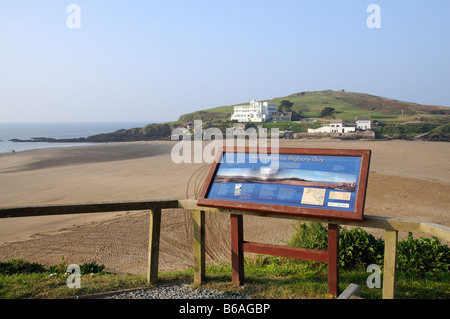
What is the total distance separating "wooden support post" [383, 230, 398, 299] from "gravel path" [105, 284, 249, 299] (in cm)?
140

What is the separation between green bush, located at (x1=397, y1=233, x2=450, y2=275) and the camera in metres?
5.13

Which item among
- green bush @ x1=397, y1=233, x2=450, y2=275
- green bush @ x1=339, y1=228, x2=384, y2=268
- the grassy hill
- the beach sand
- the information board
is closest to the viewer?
the information board

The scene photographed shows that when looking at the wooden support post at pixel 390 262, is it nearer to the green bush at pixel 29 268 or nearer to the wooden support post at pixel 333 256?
the wooden support post at pixel 333 256

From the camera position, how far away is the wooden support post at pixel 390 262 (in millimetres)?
3389

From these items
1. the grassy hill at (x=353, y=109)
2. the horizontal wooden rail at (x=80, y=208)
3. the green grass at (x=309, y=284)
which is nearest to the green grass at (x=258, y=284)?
the green grass at (x=309, y=284)

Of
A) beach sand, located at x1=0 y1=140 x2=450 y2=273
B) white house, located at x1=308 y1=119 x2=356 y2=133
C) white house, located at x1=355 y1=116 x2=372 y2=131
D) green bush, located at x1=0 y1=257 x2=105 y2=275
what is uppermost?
white house, located at x1=355 y1=116 x2=372 y2=131

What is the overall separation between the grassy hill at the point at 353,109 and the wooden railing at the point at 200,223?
243 feet

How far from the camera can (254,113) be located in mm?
80500

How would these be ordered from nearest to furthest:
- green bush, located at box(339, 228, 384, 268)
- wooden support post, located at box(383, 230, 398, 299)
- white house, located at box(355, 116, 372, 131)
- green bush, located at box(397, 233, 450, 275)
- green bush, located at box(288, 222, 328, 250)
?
wooden support post, located at box(383, 230, 398, 299) < green bush, located at box(397, 233, 450, 275) < green bush, located at box(339, 228, 384, 268) < green bush, located at box(288, 222, 328, 250) < white house, located at box(355, 116, 372, 131)

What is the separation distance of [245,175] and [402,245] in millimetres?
2966

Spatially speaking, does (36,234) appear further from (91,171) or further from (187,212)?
(91,171)

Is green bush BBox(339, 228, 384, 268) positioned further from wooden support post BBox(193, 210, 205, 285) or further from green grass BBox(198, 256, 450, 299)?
wooden support post BBox(193, 210, 205, 285)

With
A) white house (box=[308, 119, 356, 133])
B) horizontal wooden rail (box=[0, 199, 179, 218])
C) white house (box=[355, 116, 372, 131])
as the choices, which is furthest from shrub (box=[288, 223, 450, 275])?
white house (box=[355, 116, 372, 131])
